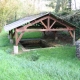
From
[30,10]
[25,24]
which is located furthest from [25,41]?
[30,10]

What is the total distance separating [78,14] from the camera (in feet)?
49.4

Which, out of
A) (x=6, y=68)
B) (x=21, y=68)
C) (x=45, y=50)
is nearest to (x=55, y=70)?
(x=21, y=68)

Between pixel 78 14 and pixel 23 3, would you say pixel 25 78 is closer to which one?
pixel 78 14

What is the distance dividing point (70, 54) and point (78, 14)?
19.7ft

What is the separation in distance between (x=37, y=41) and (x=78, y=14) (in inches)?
165

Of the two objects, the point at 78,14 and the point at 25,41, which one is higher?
the point at 78,14

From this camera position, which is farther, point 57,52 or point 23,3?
point 23,3

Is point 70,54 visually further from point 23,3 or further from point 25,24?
point 23,3

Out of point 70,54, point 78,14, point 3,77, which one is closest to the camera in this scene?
point 3,77

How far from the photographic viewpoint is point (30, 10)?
30688 mm

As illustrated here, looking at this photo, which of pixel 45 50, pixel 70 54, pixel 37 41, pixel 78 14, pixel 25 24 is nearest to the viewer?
pixel 70 54

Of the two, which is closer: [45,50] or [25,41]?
[45,50]

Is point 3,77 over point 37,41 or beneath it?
over

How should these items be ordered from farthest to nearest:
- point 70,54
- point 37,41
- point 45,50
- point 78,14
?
point 37,41 < point 78,14 < point 45,50 < point 70,54
